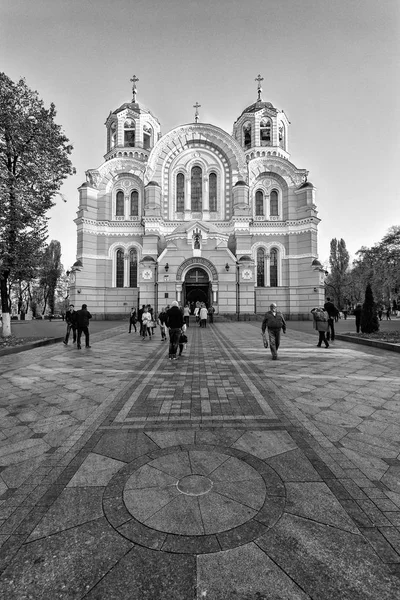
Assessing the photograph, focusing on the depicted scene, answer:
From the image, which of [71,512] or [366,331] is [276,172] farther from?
[71,512]

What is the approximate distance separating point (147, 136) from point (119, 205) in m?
10.1

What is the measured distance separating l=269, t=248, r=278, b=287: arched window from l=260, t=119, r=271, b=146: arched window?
13407 millimetres

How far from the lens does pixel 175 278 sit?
86.2ft

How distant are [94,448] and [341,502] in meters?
2.60

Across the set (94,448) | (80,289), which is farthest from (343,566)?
(80,289)

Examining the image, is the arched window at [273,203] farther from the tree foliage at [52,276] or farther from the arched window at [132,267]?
the tree foliage at [52,276]

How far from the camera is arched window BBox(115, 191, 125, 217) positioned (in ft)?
102

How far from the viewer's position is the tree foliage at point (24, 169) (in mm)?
12406

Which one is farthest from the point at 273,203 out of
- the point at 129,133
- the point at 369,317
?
the point at 369,317

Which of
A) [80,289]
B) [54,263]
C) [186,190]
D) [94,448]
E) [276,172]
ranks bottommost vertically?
[94,448]

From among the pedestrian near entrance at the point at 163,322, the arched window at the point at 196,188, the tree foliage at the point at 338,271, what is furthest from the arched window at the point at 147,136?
the tree foliage at the point at 338,271

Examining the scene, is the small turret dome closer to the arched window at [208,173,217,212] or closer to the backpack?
the arched window at [208,173,217,212]

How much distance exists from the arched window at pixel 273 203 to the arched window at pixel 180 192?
950cm

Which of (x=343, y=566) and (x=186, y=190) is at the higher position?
(x=186, y=190)
